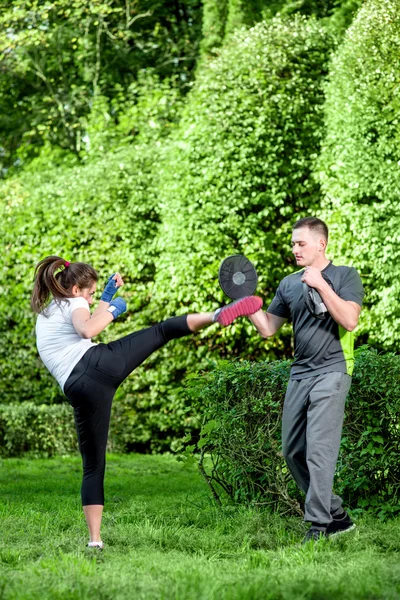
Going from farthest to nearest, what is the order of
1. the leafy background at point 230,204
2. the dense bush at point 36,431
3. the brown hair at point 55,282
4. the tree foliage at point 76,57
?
the tree foliage at point 76,57, the dense bush at point 36,431, the leafy background at point 230,204, the brown hair at point 55,282

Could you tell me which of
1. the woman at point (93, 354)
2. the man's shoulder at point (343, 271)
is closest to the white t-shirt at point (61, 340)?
the woman at point (93, 354)

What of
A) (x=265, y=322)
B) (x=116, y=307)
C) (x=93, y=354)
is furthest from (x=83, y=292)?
(x=265, y=322)

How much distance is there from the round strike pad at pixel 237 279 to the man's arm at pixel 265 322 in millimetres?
161

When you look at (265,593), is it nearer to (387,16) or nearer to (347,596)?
(347,596)

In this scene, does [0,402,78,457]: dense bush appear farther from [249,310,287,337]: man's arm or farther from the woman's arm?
the woman's arm

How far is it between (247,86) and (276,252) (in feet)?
7.73

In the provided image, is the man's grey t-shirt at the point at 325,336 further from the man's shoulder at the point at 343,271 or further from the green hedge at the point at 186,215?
the green hedge at the point at 186,215

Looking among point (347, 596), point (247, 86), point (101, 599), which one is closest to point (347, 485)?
point (347, 596)

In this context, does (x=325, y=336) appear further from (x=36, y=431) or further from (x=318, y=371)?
(x=36, y=431)

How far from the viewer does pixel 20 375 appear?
40.7 ft

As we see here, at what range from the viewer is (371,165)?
34.4ft

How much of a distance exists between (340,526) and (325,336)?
1.14m

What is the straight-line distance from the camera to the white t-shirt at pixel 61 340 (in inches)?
185

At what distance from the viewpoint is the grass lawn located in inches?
138
